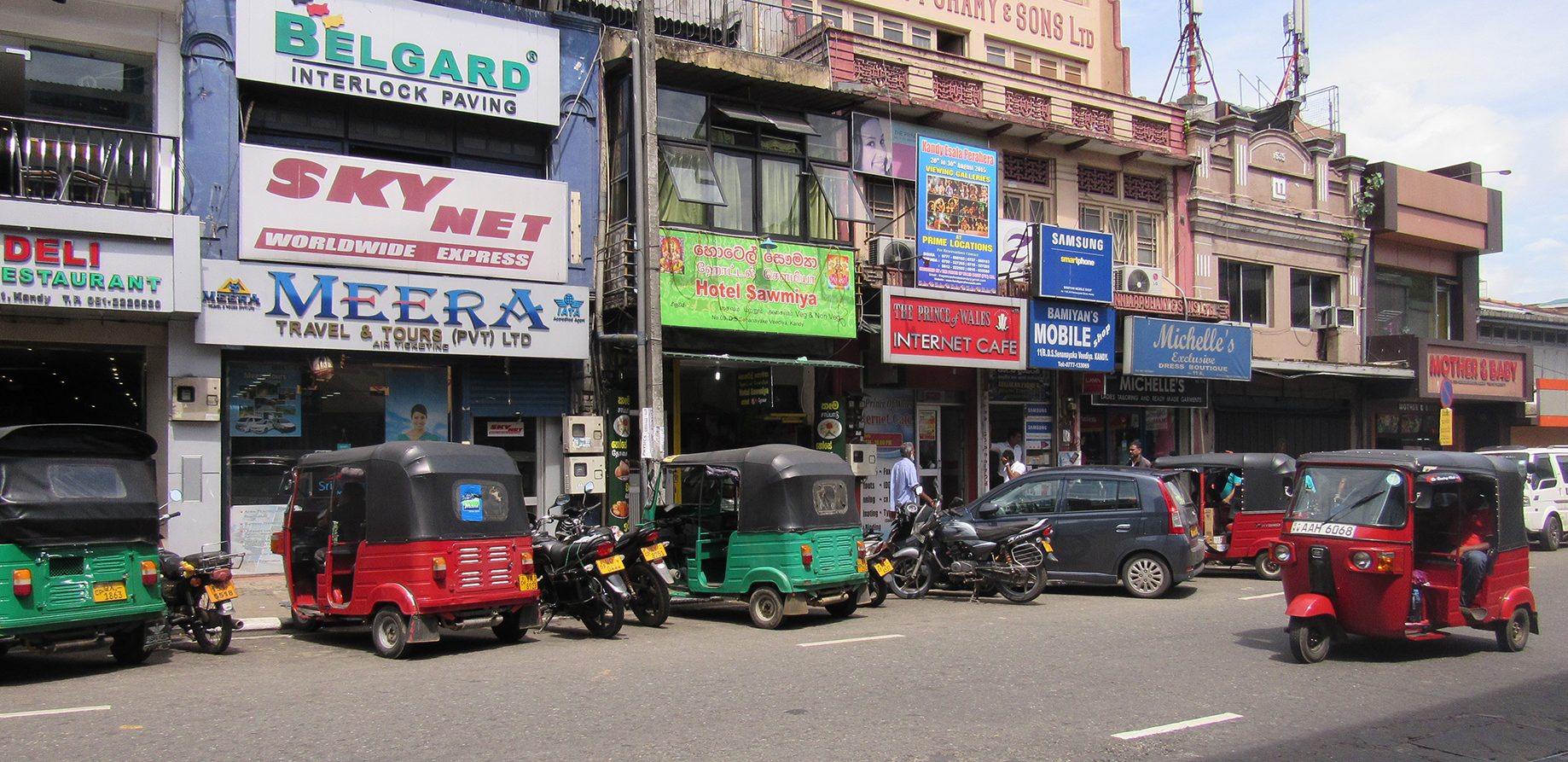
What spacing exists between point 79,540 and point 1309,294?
84.4ft

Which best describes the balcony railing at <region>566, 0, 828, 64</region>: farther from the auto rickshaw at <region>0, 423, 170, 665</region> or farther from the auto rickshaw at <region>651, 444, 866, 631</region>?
the auto rickshaw at <region>0, 423, 170, 665</region>

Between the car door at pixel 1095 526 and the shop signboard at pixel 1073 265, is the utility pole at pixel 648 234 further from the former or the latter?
the shop signboard at pixel 1073 265

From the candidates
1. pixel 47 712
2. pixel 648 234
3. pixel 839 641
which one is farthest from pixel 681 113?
pixel 47 712

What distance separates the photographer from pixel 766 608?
12.3 m

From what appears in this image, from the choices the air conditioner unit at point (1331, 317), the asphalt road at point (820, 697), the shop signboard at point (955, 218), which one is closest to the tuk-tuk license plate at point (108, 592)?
the asphalt road at point (820, 697)

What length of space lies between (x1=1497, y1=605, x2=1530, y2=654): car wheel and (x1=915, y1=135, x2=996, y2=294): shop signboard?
11.1 meters

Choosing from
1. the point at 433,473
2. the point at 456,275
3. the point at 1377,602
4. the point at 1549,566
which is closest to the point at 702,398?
the point at 456,275

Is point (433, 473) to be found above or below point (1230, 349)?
below

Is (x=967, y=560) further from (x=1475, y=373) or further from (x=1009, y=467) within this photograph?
(x=1475, y=373)

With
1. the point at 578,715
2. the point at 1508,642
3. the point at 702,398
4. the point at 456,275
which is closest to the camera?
the point at 578,715

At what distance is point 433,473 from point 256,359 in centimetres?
640

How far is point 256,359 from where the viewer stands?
50.2 ft

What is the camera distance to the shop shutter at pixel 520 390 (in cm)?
1681

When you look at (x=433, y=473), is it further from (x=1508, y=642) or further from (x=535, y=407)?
(x=1508, y=642)
